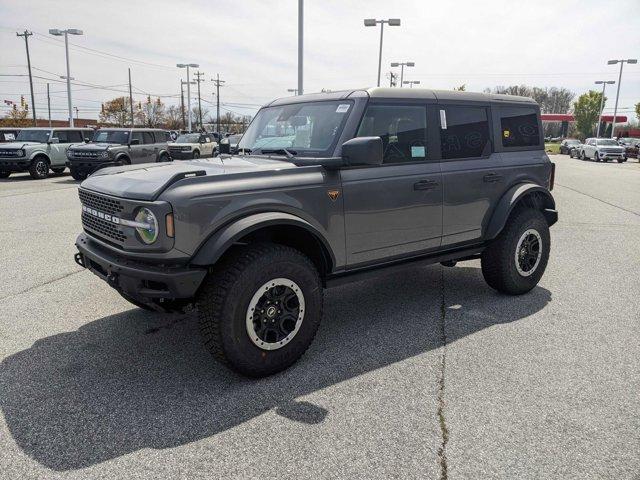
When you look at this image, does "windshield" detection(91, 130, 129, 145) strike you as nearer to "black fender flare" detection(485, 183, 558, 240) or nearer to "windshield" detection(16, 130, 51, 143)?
"windshield" detection(16, 130, 51, 143)

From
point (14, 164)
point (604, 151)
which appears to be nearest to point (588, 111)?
point (604, 151)

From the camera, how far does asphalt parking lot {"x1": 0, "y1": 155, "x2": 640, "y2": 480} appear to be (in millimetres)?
2580

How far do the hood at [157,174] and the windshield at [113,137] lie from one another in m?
14.8

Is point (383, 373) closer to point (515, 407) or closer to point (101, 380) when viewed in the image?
point (515, 407)

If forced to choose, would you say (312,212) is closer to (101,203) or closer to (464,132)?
(101,203)

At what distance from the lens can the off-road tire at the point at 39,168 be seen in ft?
58.8

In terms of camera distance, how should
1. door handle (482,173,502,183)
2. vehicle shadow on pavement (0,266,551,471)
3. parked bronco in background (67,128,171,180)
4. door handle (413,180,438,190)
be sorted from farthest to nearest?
parked bronco in background (67,128,171,180) → door handle (482,173,502,183) → door handle (413,180,438,190) → vehicle shadow on pavement (0,266,551,471)

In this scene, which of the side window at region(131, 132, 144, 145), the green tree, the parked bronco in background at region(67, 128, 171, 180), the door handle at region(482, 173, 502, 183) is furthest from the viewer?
the green tree

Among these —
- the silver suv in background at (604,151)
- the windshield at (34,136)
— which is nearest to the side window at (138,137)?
the windshield at (34,136)

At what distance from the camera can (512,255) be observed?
197 inches

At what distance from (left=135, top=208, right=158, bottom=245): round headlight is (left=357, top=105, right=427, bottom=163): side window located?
5.66ft

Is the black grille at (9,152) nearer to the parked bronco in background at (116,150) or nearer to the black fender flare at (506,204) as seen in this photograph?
the parked bronco in background at (116,150)

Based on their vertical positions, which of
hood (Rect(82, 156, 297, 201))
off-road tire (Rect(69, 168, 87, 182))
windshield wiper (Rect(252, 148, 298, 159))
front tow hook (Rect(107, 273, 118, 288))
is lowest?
off-road tire (Rect(69, 168, 87, 182))

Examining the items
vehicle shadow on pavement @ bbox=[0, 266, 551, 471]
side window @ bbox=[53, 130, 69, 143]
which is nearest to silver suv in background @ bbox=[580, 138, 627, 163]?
side window @ bbox=[53, 130, 69, 143]
